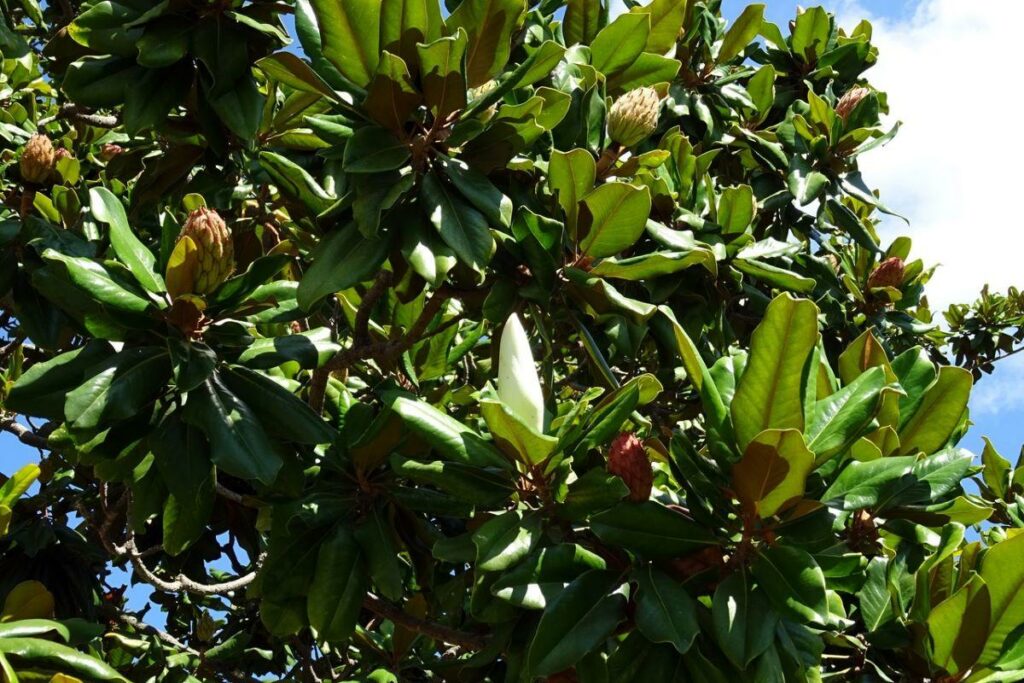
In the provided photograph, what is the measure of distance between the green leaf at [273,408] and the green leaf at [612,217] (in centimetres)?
75

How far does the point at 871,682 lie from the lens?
224cm

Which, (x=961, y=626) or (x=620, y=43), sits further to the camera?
(x=620, y=43)

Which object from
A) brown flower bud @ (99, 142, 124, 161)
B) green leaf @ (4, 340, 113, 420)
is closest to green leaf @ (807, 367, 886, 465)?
green leaf @ (4, 340, 113, 420)

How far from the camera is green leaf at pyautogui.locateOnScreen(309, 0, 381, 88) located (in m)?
2.15

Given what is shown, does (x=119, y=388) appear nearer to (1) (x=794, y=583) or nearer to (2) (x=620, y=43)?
(1) (x=794, y=583)

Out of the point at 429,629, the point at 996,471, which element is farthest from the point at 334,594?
the point at 996,471

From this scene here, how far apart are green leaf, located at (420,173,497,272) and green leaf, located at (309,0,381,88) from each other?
28cm

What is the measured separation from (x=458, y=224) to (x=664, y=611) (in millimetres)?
941

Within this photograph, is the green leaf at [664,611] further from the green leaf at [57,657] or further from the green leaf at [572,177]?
the green leaf at [57,657]

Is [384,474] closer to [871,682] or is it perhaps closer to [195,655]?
[871,682]

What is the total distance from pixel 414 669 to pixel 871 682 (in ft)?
7.06

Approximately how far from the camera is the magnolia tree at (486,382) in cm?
190

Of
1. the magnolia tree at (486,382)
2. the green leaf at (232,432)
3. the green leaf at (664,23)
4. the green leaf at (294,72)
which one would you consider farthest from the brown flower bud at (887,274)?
the green leaf at (232,432)

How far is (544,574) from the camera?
76.9 inches
